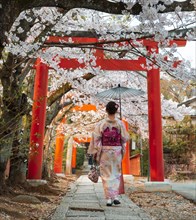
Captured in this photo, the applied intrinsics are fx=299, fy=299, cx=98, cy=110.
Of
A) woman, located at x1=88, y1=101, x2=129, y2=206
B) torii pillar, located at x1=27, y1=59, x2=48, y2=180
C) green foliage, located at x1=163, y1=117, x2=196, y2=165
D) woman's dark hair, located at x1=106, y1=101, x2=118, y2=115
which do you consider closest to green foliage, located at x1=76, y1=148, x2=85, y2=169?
green foliage, located at x1=163, y1=117, x2=196, y2=165

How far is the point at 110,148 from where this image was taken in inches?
187

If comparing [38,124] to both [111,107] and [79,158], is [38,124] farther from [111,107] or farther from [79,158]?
[79,158]

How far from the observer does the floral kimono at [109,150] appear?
15.6 ft

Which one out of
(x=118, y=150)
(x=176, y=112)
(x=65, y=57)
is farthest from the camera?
(x=176, y=112)

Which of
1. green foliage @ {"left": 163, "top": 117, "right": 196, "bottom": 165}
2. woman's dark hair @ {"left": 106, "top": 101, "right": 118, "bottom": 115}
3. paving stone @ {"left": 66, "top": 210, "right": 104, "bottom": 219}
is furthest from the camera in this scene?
green foliage @ {"left": 163, "top": 117, "right": 196, "bottom": 165}

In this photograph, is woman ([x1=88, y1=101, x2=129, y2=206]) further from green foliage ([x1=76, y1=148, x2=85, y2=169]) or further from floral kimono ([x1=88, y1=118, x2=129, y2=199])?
green foliage ([x1=76, y1=148, x2=85, y2=169])

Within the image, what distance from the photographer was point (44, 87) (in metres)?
7.82

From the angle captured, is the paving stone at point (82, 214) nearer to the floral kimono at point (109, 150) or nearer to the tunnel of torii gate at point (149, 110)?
the floral kimono at point (109, 150)

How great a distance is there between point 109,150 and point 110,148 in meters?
0.04

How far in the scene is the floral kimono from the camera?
4758mm

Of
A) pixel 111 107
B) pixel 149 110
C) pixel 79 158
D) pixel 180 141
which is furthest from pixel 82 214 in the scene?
pixel 79 158

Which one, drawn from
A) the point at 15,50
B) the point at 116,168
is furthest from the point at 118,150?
the point at 15,50

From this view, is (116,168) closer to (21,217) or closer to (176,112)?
(21,217)

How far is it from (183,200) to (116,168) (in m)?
1.82
